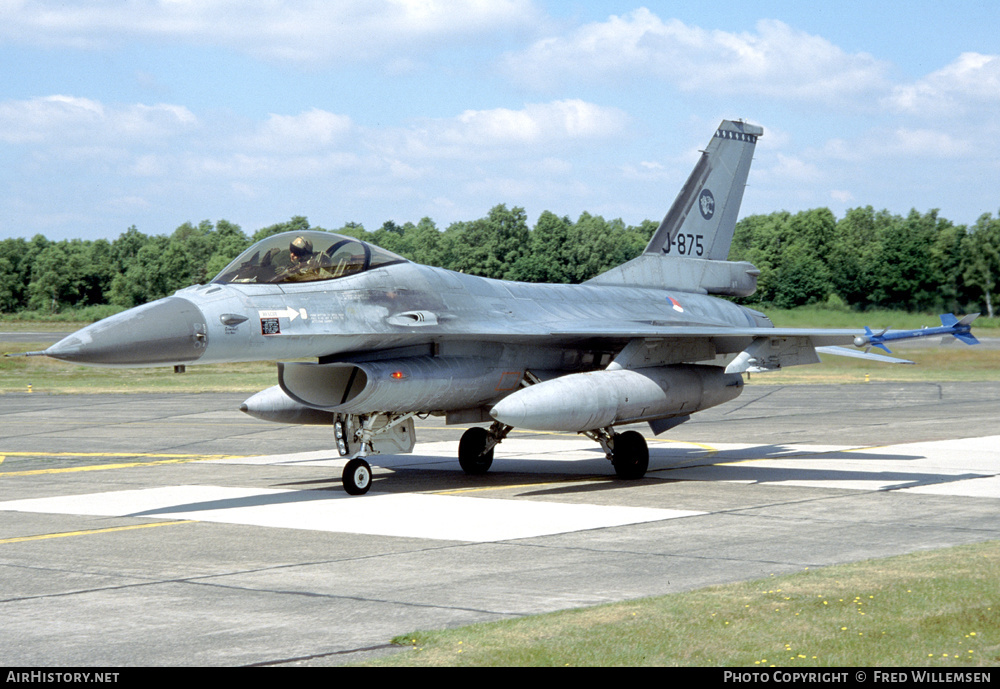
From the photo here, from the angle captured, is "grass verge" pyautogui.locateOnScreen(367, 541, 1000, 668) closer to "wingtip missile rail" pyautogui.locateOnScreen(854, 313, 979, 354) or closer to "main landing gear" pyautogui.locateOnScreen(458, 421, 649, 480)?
"wingtip missile rail" pyautogui.locateOnScreen(854, 313, 979, 354)

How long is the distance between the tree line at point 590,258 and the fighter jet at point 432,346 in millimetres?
18201

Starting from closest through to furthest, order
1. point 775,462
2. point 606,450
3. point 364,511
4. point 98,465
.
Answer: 1. point 364,511
2. point 606,450
3. point 775,462
4. point 98,465

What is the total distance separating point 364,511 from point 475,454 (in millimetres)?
3842

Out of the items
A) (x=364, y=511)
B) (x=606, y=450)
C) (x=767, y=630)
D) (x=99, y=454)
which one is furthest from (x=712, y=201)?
(x=767, y=630)

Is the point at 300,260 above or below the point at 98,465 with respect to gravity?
above

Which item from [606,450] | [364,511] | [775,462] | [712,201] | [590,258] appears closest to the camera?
[364,511]

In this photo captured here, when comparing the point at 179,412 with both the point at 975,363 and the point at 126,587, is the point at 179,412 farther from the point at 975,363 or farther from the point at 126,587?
the point at 975,363

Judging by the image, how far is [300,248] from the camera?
41.4ft

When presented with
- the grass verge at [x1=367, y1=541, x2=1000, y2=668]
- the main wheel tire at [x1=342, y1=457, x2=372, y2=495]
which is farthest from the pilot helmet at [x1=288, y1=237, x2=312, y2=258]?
the grass verge at [x1=367, y1=541, x2=1000, y2=668]

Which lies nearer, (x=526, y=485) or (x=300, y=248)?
(x=300, y=248)

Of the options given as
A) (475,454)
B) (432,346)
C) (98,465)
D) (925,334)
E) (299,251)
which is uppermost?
(299,251)

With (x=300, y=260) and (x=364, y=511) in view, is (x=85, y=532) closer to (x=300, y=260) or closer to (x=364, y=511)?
(x=364, y=511)

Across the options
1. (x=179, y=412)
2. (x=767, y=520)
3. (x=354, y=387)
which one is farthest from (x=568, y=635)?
(x=179, y=412)

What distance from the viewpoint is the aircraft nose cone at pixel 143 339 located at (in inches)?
412
